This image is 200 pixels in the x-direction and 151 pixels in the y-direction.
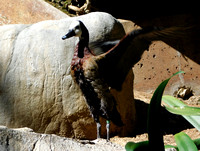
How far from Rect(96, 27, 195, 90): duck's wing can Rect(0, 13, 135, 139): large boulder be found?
1.13 m

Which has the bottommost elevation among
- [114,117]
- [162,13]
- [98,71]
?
[114,117]

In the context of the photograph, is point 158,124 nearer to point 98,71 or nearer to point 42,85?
point 98,71

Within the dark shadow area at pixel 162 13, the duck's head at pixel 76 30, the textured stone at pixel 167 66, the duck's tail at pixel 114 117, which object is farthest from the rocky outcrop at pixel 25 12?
the duck's tail at pixel 114 117

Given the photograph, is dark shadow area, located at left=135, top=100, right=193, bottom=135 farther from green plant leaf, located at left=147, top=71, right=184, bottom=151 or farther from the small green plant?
green plant leaf, located at left=147, top=71, right=184, bottom=151

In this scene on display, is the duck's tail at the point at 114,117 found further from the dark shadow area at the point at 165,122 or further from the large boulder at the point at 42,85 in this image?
the dark shadow area at the point at 165,122

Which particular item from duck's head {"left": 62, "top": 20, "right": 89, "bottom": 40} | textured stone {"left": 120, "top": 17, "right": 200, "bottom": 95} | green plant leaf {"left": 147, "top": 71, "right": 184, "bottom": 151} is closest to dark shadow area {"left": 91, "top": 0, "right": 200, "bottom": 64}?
textured stone {"left": 120, "top": 17, "right": 200, "bottom": 95}

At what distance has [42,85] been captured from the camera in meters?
4.15

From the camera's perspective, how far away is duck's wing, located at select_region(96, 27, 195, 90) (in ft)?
7.89

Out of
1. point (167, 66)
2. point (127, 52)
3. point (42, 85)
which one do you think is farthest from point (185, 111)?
point (167, 66)

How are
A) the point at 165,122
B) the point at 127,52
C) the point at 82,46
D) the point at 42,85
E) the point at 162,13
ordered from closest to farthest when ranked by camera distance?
the point at 127,52 < the point at 82,46 < the point at 42,85 < the point at 165,122 < the point at 162,13

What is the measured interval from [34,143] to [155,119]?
0.85m

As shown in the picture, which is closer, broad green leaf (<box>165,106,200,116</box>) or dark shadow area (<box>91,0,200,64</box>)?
broad green leaf (<box>165,106,200,116</box>)

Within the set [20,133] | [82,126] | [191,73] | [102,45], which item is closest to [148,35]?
[102,45]

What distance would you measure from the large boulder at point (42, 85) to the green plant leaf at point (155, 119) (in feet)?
9.67
